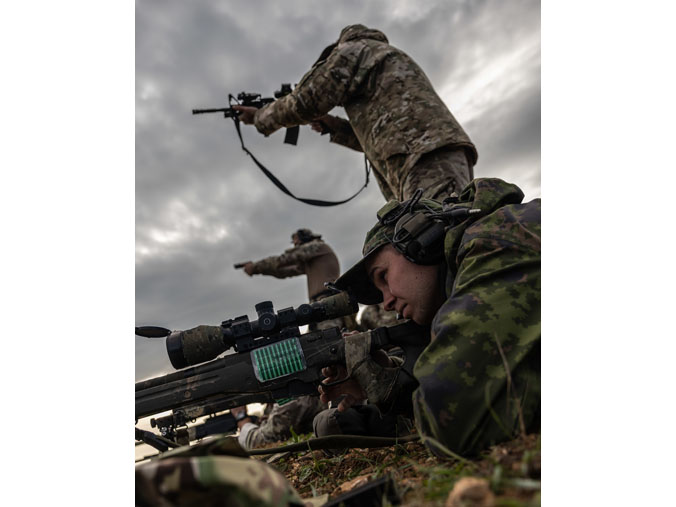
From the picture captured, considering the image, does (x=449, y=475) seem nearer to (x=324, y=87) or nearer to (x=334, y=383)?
(x=334, y=383)

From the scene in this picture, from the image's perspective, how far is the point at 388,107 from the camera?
384 cm

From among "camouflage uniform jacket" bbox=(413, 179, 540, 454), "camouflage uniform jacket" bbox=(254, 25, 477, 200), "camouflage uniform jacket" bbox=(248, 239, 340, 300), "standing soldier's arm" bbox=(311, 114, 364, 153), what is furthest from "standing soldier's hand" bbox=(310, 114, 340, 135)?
"camouflage uniform jacket" bbox=(413, 179, 540, 454)

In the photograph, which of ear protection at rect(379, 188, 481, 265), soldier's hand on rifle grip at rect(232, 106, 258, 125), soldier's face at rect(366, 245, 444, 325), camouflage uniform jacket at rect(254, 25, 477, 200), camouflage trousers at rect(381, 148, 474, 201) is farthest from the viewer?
soldier's hand on rifle grip at rect(232, 106, 258, 125)

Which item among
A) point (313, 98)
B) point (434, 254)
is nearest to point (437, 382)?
point (434, 254)

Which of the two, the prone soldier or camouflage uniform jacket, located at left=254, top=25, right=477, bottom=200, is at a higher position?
camouflage uniform jacket, located at left=254, top=25, right=477, bottom=200

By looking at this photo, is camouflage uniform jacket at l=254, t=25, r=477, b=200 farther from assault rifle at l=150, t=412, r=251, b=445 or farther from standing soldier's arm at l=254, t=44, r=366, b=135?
assault rifle at l=150, t=412, r=251, b=445

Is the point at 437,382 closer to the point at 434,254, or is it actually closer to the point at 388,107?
the point at 434,254

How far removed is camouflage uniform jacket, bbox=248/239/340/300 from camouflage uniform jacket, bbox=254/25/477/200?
3.54 meters

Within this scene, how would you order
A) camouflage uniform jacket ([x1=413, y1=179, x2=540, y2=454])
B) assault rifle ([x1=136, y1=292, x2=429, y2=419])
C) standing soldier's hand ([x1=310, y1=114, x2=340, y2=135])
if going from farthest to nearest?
standing soldier's hand ([x1=310, y1=114, x2=340, y2=135]) → assault rifle ([x1=136, y1=292, x2=429, y2=419]) → camouflage uniform jacket ([x1=413, y1=179, x2=540, y2=454])

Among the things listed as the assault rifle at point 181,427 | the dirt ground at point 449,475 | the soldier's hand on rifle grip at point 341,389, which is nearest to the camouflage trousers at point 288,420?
the assault rifle at point 181,427

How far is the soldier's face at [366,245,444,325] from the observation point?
209 cm

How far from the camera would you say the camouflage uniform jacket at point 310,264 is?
7715mm

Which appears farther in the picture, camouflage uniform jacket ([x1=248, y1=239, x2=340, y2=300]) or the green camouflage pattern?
camouflage uniform jacket ([x1=248, y1=239, x2=340, y2=300])

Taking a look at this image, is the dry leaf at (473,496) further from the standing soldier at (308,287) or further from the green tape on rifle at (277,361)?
the standing soldier at (308,287)
